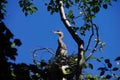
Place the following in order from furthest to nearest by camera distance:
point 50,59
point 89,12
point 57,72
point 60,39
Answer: point 60,39
point 89,12
point 50,59
point 57,72

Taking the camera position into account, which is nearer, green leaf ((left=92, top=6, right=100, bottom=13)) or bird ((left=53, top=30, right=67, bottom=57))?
green leaf ((left=92, top=6, right=100, bottom=13))

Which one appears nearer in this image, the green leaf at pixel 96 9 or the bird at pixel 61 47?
the green leaf at pixel 96 9

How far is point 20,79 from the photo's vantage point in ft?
13.9

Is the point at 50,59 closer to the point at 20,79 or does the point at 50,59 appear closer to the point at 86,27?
the point at 86,27

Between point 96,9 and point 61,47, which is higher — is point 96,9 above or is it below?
above

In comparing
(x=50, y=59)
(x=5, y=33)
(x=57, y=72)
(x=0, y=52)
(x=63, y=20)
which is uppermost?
(x=63, y=20)

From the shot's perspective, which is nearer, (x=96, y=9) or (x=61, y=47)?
(x=96, y=9)

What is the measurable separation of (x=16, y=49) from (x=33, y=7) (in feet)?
25.4

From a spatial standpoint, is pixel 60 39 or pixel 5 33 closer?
pixel 5 33

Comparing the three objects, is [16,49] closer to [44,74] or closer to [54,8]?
[44,74]

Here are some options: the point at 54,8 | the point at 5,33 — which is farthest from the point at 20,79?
the point at 54,8

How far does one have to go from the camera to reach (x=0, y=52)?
4219 millimetres

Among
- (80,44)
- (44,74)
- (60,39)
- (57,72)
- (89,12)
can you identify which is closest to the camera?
(44,74)

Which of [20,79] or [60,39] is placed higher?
[60,39]
